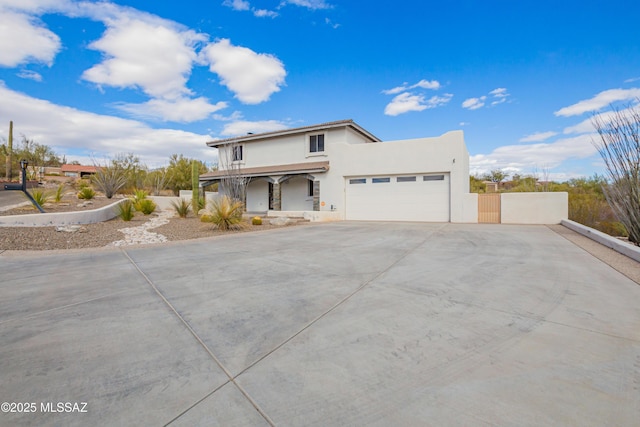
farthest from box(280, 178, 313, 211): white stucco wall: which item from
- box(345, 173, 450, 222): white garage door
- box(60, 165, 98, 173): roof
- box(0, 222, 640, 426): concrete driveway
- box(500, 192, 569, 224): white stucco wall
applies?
box(60, 165, 98, 173): roof

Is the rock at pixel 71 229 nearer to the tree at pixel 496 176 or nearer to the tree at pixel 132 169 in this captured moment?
the tree at pixel 132 169

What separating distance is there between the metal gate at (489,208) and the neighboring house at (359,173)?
40cm

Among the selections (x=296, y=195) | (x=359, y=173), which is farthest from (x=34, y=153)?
(x=359, y=173)

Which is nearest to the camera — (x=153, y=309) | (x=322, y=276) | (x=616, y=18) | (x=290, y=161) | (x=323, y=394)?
(x=323, y=394)

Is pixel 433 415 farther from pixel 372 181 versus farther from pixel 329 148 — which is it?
pixel 329 148

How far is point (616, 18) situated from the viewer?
37.7 feet

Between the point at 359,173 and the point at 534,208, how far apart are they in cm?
965

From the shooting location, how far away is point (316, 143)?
20781 mm

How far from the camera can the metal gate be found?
15469 millimetres

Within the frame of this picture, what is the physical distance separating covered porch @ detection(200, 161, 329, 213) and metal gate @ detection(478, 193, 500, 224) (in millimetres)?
9361

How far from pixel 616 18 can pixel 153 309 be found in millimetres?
18744

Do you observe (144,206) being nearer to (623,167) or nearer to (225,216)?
(225,216)

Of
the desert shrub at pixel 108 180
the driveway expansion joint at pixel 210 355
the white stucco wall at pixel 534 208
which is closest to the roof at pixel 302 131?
the desert shrub at pixel 108 180

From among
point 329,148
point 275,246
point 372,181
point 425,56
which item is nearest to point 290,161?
point 329,148
